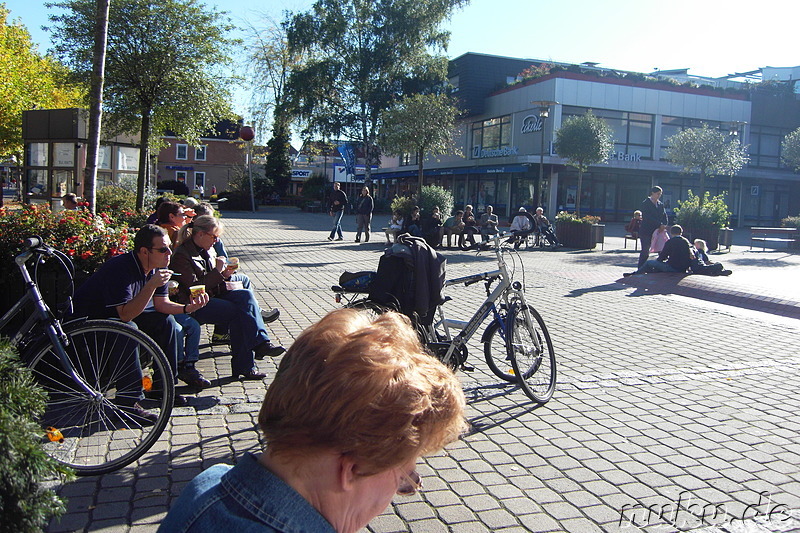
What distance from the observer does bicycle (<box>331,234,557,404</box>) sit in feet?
16.8

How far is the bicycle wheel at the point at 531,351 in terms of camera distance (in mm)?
5145

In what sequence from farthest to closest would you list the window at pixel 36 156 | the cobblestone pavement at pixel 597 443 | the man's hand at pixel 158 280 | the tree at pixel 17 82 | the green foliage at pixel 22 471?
the tree at pixel 17 82
the window at pixel 36 156
the man's hand at pixel 158 280
the cobblestone pavement at pixel 597 443
the green foliage at pixel 22 471

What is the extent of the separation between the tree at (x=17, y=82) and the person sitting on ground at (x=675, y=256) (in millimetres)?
19161

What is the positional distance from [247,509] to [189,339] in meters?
4.32

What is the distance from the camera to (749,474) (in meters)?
3.90

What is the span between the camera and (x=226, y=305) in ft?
17.5

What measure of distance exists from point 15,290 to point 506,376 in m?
4.19

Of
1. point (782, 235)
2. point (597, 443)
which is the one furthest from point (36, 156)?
point (782, 235)

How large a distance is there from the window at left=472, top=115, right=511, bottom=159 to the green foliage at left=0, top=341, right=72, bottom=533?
41.8 m

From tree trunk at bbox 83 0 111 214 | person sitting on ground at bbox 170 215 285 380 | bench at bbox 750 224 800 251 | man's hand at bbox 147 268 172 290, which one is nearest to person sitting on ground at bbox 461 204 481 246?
bench at bbox 750 224 800 251

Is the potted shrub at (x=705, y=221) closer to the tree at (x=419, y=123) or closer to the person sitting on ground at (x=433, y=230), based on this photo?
the person sitting on ground at (x=433, y=230)

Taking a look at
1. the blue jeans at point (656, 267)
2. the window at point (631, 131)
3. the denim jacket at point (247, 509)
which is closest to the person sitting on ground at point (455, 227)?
the blue jeans at point (656, 267)

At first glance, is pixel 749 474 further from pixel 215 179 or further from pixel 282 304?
pixel 215 179

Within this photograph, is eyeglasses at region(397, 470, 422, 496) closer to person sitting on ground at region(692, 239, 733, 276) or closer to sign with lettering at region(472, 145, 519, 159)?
person sitting on ground at region(692, 239, 733, 276)
